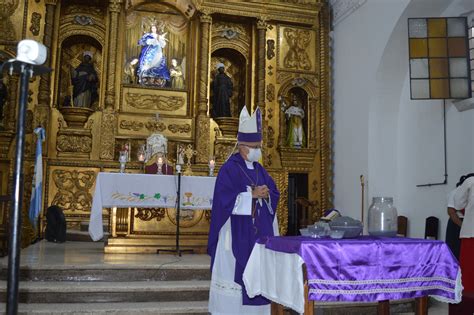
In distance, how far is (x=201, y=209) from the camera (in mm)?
7586

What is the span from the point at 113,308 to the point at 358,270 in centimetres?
263

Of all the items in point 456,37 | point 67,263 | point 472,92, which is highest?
point 456,37

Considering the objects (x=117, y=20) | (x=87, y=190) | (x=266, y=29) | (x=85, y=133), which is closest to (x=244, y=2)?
(x=266, y=29)

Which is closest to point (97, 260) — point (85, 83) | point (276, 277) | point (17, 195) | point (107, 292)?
point (107, 292)

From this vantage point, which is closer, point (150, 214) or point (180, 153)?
point (150, 214)

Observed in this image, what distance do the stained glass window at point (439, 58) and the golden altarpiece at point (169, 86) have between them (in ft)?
9.78

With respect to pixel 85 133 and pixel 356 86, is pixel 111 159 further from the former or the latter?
pixel 356 86

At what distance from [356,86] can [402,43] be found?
1.30 meters

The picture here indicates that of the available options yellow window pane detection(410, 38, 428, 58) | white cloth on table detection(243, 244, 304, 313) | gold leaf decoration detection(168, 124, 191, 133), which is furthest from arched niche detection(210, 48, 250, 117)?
white cloth on table detection(243, 244, 304, 313)

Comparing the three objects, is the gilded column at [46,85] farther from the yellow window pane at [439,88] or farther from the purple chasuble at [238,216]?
the yellow window pane at [439,88]

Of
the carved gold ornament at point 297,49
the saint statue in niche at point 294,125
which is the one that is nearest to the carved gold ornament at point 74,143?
the saint statue in niche at point 294,125

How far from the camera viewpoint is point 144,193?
7.07 m

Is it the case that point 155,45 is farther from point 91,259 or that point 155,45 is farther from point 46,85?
point 91,259

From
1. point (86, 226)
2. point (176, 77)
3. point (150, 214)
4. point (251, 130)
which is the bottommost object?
point (86, 226)
